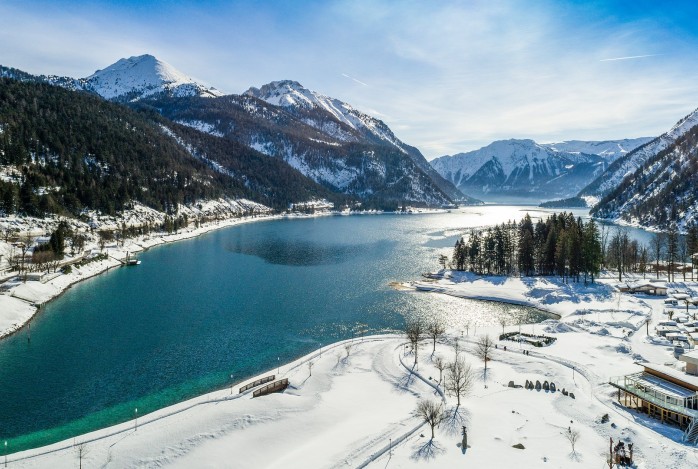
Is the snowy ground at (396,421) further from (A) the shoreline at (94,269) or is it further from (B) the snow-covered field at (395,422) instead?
(A) the shoreline at (94,269)

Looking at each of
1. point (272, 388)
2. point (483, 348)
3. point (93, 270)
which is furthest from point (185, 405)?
point (93, 270)

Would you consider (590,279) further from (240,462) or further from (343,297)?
(240,462)

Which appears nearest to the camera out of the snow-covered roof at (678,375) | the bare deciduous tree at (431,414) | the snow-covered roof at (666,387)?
the bare deciduous tree at (431,414)

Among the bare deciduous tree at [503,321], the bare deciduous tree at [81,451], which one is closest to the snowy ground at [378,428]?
the bare deciduous tree at [81,451]

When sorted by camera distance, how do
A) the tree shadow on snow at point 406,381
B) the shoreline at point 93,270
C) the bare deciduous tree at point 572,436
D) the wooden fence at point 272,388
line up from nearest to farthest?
the bare deciduous tree at point 572,436
the wooden fence at point 272,388
the tree shadow on snow at point 406,381
the shoreline at point 93,270

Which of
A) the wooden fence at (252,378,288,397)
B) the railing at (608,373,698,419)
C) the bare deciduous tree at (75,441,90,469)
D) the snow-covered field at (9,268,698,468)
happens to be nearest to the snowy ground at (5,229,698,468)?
the snow-covered field at (9,268,698,468)

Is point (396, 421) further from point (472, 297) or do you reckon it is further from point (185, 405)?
point (472, 297)

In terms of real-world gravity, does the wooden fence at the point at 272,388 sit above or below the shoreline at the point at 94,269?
below

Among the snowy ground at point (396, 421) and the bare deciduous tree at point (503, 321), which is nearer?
the snowy ground at point (396, 421)

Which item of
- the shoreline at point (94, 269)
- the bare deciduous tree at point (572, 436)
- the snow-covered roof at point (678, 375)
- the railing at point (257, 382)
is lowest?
the bare deciduous tree at point (572, 436)
